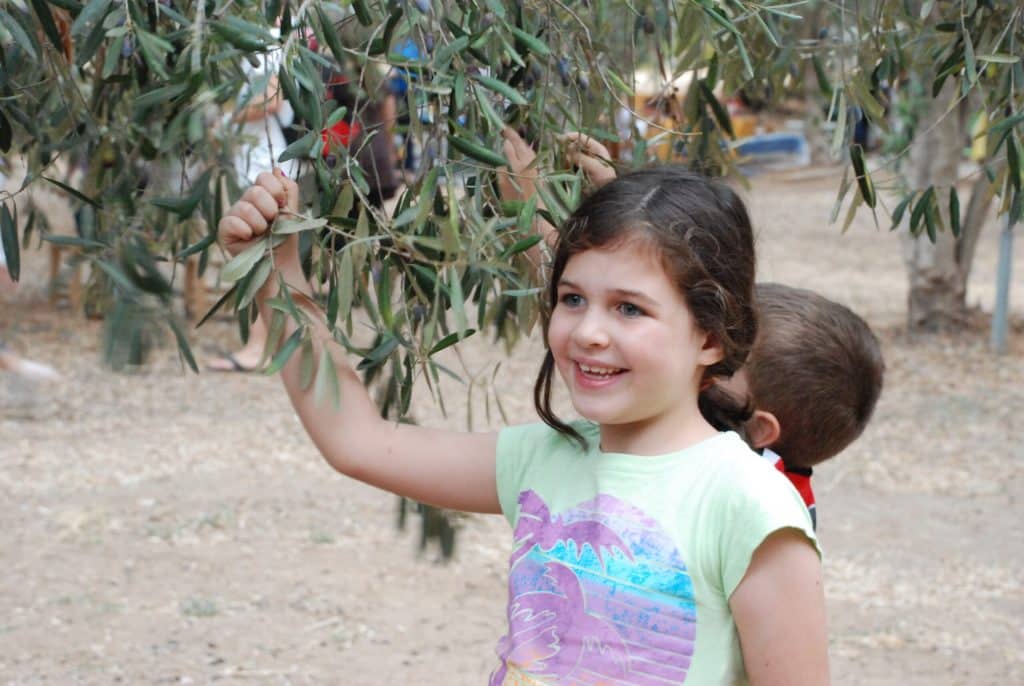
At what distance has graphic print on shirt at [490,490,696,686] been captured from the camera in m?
1.59

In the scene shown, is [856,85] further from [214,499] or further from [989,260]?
[989,260]

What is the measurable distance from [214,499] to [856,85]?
330cm

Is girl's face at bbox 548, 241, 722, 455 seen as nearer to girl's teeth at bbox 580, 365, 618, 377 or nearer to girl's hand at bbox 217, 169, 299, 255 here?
girl's teeth at bbox 580, 365, 618, 377

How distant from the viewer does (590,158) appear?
6.89ft

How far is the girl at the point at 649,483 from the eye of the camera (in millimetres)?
1550

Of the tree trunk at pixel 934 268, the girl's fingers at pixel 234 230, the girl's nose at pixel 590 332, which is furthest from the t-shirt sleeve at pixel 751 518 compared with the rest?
the tree trunk at pixel 934 268

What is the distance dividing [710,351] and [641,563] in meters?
0.27

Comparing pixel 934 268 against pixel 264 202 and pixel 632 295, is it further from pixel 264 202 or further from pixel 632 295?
pixel 264 202

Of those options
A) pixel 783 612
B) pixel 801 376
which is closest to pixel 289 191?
pixel 783 612

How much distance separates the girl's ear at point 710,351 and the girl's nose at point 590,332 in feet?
0.48

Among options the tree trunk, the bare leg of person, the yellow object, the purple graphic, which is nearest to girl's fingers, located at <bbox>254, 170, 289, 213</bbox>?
the purple graphic

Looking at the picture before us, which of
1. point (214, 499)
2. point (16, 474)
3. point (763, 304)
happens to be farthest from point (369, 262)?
point (16, 474)

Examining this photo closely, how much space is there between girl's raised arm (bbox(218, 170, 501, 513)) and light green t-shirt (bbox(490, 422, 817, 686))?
0.13 metres

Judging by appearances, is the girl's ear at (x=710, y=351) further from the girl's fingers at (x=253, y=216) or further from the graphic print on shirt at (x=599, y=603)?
the girl's fingers at (x=253, y=216)
